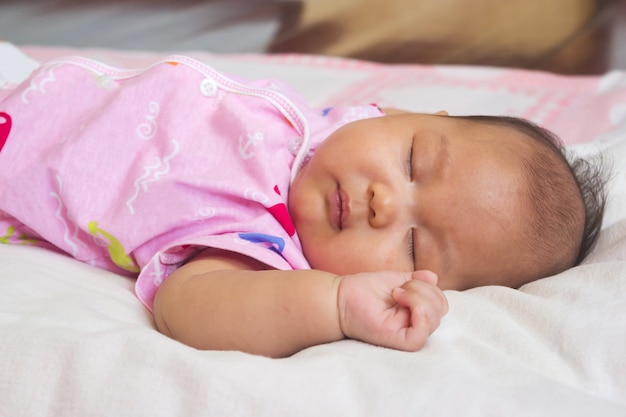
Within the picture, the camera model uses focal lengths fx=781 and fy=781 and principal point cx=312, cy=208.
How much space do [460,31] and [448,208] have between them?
6.55 ft

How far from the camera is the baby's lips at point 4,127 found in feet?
3.61

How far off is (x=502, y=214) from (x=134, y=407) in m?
0.53

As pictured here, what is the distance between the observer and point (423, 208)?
39.5 inches

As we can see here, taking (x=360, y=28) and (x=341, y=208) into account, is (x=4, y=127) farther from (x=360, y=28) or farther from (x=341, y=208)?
(x=360, y=28)

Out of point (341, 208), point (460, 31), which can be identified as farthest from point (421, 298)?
point (460, 31)

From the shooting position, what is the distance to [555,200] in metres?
1.01

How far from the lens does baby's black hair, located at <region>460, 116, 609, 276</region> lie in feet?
3.27

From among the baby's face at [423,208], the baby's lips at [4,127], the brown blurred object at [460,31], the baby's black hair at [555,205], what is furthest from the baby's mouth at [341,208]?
the brown blurred object at [460,31]

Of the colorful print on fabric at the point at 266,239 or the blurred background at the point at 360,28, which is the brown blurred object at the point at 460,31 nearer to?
the blurred background at the point at 360,28

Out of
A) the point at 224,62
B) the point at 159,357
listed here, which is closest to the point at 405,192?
the point at 159,357

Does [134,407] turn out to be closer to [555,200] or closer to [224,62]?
[555,200]

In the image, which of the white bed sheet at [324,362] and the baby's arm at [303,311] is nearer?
the white bed sheet at [324,362]

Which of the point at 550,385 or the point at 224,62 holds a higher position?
the point at 550,385

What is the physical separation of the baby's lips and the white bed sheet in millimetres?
174
